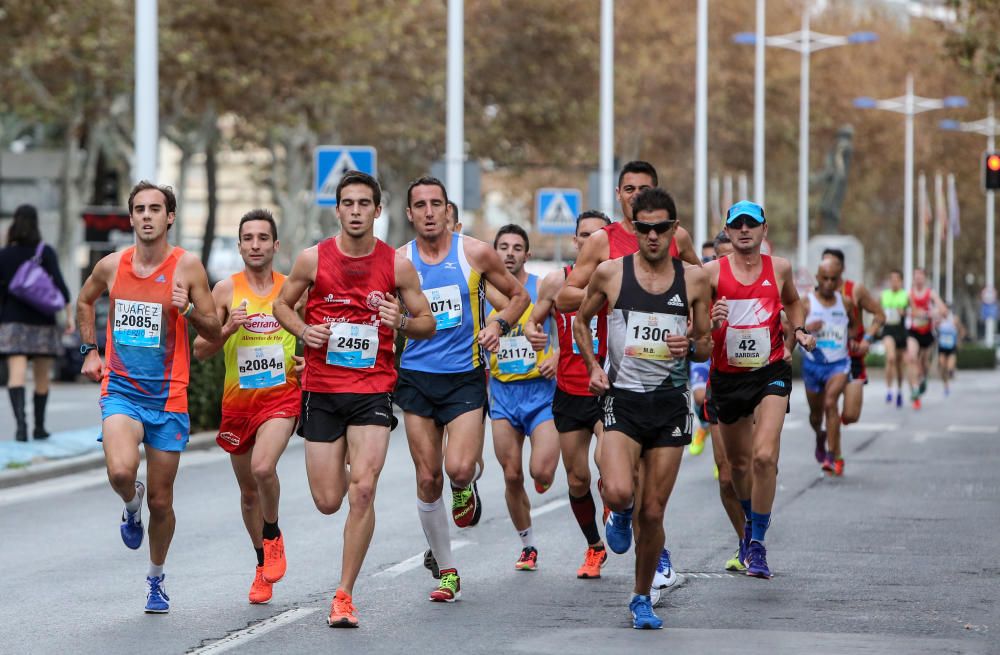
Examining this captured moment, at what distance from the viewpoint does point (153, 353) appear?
9.17 meters

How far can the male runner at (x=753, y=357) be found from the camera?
10398 millimetres

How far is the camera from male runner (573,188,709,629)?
8859mm

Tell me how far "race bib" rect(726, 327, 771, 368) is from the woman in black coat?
892 cm

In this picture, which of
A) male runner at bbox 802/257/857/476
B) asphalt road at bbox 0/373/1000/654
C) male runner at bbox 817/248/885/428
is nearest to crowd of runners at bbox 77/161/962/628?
asphalt road at bbox 0/373/1000/654

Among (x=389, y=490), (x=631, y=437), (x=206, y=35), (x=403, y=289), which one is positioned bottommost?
(x=389, y=490)

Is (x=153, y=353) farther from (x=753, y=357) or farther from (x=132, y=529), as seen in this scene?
(x=753, y=357)

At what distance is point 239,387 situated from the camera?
968 cm

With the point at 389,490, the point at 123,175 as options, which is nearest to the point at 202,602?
the point at 389,490

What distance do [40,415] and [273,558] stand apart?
9.28 m

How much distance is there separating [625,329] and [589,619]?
1.29 metres

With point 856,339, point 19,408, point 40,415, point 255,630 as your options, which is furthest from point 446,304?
point 40,415

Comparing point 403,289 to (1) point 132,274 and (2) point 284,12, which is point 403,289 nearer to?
(1) point 132,274

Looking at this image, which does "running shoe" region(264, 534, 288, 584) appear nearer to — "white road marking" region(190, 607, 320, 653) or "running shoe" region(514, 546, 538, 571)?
"white road marking" region(190, 607, 320, 653)

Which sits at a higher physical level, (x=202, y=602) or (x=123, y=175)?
(x=123, y=175)
